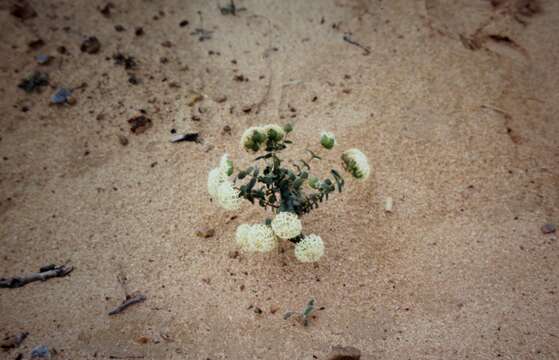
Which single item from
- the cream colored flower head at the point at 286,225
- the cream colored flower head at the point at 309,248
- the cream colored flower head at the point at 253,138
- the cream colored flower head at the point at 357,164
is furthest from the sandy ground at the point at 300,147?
the cream colored flower head at the point at 253,138

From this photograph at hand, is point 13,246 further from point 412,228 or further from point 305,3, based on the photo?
point 305,3

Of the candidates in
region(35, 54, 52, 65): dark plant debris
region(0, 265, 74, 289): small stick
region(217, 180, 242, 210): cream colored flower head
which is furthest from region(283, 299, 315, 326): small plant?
region(35, 54, 52, 65): dark plant debris

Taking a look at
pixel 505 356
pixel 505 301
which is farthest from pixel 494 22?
pixel 505 356

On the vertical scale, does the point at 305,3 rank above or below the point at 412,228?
above

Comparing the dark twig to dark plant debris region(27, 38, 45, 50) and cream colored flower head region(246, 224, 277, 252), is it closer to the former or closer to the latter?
cream colored flower head region(246, 224, 277, 252)

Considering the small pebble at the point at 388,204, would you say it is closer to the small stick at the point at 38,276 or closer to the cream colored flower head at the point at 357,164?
the cream colored flower head at the point at 357,164

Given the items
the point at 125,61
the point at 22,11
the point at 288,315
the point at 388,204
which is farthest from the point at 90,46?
the point at 288,315
